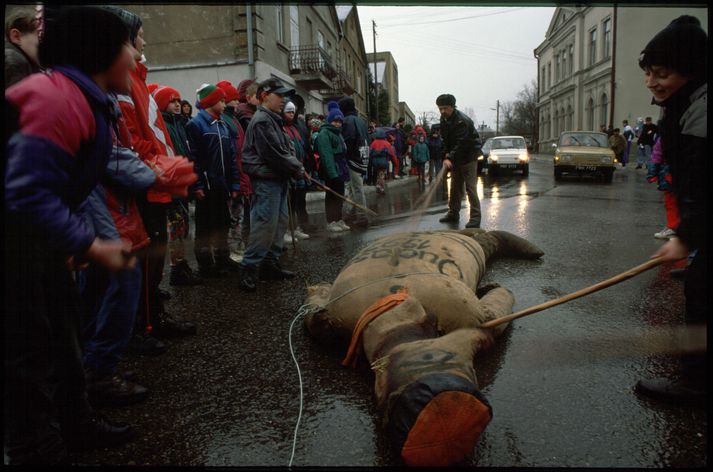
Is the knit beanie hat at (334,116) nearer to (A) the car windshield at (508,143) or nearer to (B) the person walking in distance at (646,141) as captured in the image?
(B) the person walking in distance at (646,141)

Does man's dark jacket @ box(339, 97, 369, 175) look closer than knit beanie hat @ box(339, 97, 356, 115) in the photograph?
Yes

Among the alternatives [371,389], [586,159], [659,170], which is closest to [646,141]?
[586,159]

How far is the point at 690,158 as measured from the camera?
2.11 meters

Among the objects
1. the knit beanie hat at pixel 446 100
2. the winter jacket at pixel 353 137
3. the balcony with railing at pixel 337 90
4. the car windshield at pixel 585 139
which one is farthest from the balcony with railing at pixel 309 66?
the knit beanie hat at pixel 446 100

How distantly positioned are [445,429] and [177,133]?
4106mm

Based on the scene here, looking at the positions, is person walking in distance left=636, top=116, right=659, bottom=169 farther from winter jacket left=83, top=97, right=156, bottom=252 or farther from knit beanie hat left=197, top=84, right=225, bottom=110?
winter jacket left=83, top=97, right=156, bottom=252

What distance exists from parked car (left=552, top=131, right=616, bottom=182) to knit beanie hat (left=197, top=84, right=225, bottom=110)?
13.0 m

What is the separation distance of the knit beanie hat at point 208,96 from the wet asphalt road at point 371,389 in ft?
5.84

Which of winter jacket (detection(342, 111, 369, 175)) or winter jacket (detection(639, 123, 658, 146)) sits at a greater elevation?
winter jacket (detection(639, 123, 658, 146))

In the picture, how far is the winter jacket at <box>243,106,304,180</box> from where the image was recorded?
14.5 ft

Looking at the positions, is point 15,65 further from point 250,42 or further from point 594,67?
point 594,67

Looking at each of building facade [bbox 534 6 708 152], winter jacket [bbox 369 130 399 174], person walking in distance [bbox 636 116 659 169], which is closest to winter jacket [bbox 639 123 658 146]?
person walking in distance [bbox 636 116 659 169]

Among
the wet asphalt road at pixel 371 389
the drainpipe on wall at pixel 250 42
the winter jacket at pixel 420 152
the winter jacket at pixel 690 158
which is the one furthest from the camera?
the winter jacket at pixel 420 152

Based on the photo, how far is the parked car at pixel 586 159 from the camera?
14.8 m
